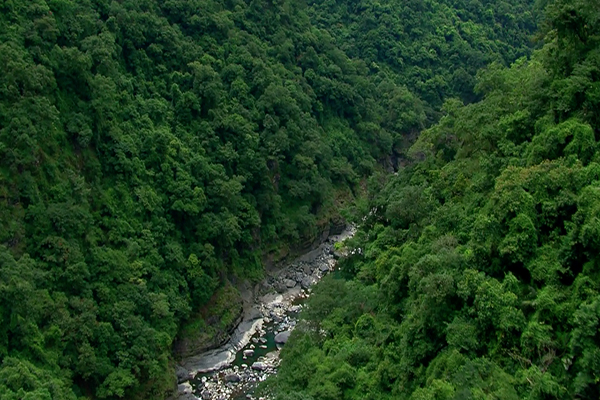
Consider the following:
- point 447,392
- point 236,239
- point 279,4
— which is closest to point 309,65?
point 279,4

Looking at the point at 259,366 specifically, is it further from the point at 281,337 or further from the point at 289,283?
the point at 289,283

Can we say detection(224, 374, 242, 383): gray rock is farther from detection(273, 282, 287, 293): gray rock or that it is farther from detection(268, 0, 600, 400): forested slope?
detection(273, 282, 287, 293): gray rock

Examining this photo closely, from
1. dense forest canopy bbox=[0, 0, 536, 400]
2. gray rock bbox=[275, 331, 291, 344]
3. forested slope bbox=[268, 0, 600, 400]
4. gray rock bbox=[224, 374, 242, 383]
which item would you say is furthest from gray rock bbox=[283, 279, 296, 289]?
forested slope bbox=[268, 0, 600, 400]

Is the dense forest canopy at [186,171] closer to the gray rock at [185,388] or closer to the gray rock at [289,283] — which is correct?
the gray rock at [185,388]

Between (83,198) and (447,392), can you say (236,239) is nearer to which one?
(83,198)

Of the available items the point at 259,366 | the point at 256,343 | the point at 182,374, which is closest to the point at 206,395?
the point at 182,374
